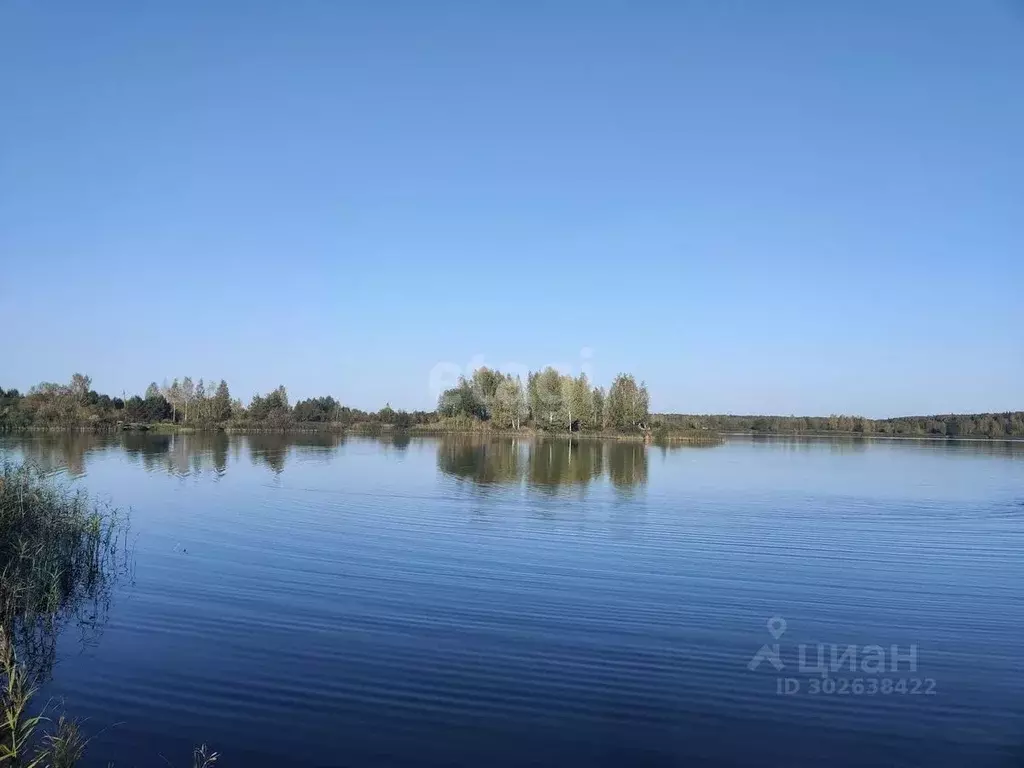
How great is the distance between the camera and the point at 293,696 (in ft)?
25.3

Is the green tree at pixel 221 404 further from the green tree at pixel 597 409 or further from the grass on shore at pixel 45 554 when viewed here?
the grass on shore at pixel 45 554

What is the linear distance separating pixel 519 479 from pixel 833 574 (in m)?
18.9

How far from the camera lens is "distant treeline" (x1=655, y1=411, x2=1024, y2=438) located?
12231cm

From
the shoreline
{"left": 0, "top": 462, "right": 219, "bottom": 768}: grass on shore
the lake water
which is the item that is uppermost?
the shoreline

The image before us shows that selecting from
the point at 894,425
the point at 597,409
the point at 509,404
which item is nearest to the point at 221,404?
the point at 509,404

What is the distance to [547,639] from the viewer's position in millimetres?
9875

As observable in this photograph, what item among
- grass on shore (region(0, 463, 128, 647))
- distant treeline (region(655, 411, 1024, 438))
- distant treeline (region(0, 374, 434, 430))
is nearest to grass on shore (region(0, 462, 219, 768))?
grass on shore (region(0, 463, 128, 647))

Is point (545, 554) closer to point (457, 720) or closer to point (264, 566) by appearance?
point (264, 566)

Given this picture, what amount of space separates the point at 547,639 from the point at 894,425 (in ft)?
487

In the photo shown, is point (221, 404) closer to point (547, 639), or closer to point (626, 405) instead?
point (626, 405)

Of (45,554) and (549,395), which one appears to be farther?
(549,395)

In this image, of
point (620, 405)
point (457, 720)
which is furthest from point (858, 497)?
point (620, 405)

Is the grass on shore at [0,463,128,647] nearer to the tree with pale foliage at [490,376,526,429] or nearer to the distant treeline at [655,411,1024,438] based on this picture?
the tree with pale foliage at [490,376,526,429]

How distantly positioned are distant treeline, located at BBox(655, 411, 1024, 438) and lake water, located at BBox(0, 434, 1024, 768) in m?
98.1
